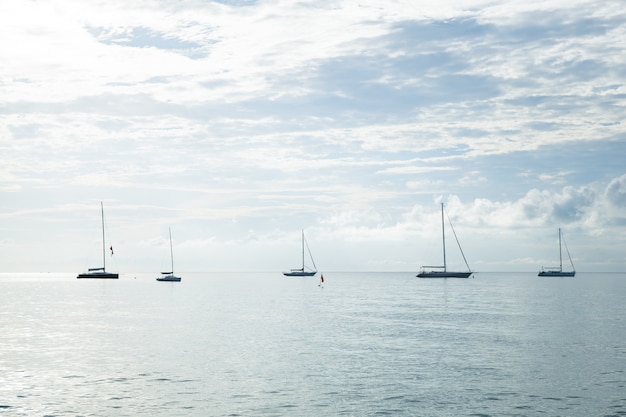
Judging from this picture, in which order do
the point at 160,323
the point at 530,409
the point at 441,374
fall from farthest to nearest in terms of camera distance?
the point at 160,323
the point at 441,374
the point at 530,409

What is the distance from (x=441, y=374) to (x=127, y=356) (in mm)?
27278

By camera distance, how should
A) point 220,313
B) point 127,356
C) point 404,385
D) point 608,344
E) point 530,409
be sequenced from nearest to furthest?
point 530,409
point 404,385
point 127,356
point 608,344
point 220,313

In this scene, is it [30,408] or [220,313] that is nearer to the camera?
[30,408]

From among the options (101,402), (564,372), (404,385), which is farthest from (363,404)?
(564,372)

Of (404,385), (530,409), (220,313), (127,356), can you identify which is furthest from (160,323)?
(530,409)

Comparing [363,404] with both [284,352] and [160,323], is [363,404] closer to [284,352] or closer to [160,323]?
[284,352]

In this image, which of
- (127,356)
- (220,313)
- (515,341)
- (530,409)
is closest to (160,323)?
(220,313)

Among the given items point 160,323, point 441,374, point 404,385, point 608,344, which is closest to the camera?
point 404,385

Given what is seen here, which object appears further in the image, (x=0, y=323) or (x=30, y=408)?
(x=0, y=323)

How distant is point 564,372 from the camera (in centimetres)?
4834

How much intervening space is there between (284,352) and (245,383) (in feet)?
49.2

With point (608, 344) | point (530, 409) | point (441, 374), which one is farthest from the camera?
point (608, 344)

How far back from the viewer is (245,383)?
44.8 metres

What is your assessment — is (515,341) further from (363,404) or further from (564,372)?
(363,404)
